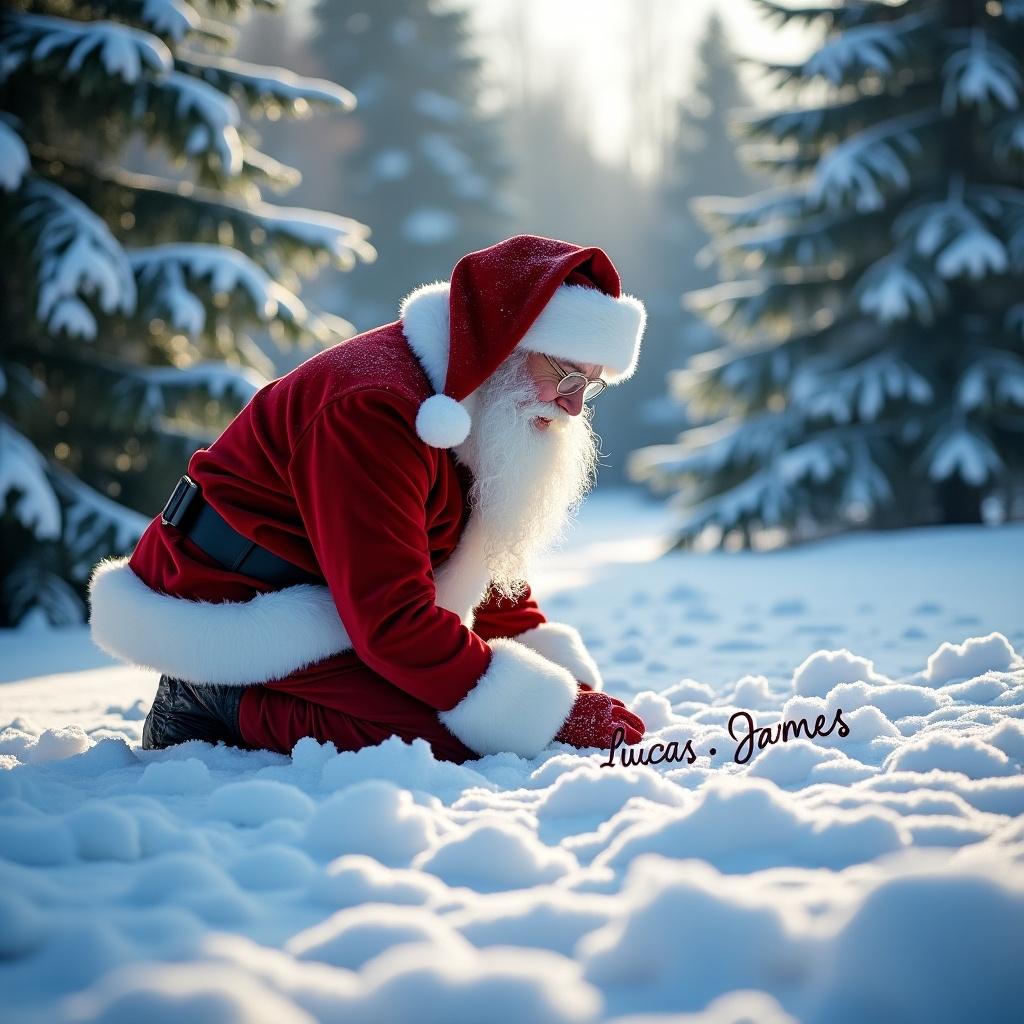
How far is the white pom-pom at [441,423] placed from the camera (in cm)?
232

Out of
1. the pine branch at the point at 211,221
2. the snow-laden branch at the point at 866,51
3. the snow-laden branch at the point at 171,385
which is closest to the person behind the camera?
the snow-laden branch at the point at 171,385

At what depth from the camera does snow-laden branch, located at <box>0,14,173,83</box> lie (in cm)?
535

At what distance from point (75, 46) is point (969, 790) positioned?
5.77 m

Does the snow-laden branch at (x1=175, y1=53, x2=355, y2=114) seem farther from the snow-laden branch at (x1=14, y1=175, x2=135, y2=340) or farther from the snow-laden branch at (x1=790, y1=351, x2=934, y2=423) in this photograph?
the snow-laden branch at (x1=790, y1=351, x2=934, y2=423)

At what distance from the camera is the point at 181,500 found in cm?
256

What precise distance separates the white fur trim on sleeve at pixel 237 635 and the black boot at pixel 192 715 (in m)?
0.08

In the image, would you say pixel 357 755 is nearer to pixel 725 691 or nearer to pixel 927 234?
pixel 725 691

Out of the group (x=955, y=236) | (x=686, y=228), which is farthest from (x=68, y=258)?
(x=686, y=228)

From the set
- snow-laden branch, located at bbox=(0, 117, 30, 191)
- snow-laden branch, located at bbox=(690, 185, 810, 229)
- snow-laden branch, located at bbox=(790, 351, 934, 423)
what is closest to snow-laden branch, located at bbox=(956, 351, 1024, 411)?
snow-laden branch, located at bbox=(790, 351, 934, 423)

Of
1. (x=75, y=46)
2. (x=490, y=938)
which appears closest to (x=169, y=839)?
(x=490, y=938)

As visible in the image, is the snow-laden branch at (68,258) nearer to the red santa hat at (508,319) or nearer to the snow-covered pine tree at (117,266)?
the snow-covered pine tree at (117,266)

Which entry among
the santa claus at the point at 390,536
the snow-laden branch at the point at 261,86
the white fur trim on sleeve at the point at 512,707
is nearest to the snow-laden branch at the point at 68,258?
the snow-laden branch at the point at 261,86

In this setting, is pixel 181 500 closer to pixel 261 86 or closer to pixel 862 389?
pixel 261 86

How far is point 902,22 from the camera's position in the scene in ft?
27.9
